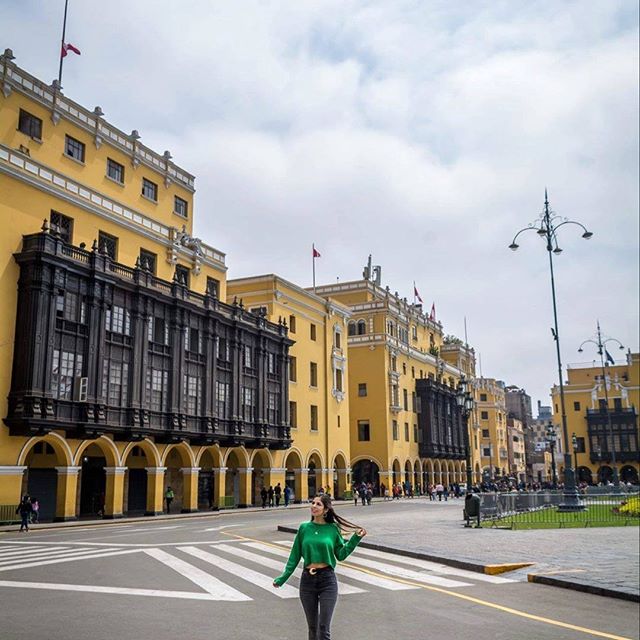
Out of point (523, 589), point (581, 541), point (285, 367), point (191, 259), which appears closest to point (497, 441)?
point (285, 367)

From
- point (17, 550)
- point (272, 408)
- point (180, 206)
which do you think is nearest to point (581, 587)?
point (17, 550)

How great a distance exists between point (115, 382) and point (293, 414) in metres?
22.3

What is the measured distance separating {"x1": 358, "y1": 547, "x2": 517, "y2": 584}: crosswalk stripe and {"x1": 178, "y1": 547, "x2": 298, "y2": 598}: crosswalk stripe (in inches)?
145

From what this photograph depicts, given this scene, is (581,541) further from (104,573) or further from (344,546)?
(344,546)

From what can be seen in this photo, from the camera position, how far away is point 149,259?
1710 inches

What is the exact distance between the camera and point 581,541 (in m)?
20.1

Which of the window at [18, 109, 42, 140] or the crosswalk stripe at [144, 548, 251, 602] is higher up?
the window at [18, 109, 42, 140]

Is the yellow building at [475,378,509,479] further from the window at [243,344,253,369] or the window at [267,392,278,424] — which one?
the window at [243,344,253,369]

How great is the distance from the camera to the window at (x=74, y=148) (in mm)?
39875

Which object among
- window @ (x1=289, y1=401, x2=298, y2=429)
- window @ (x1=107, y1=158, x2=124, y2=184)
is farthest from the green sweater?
window @ (x1=289, y1=401, x2=298, y2=429)

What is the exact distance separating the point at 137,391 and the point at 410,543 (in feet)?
70.7

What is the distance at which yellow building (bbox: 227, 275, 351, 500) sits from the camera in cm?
5631

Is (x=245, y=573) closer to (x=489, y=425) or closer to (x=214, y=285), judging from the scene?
(x=214, y=285)

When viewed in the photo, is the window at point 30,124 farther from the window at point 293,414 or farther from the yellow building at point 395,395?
the yellow building at point 395,395
